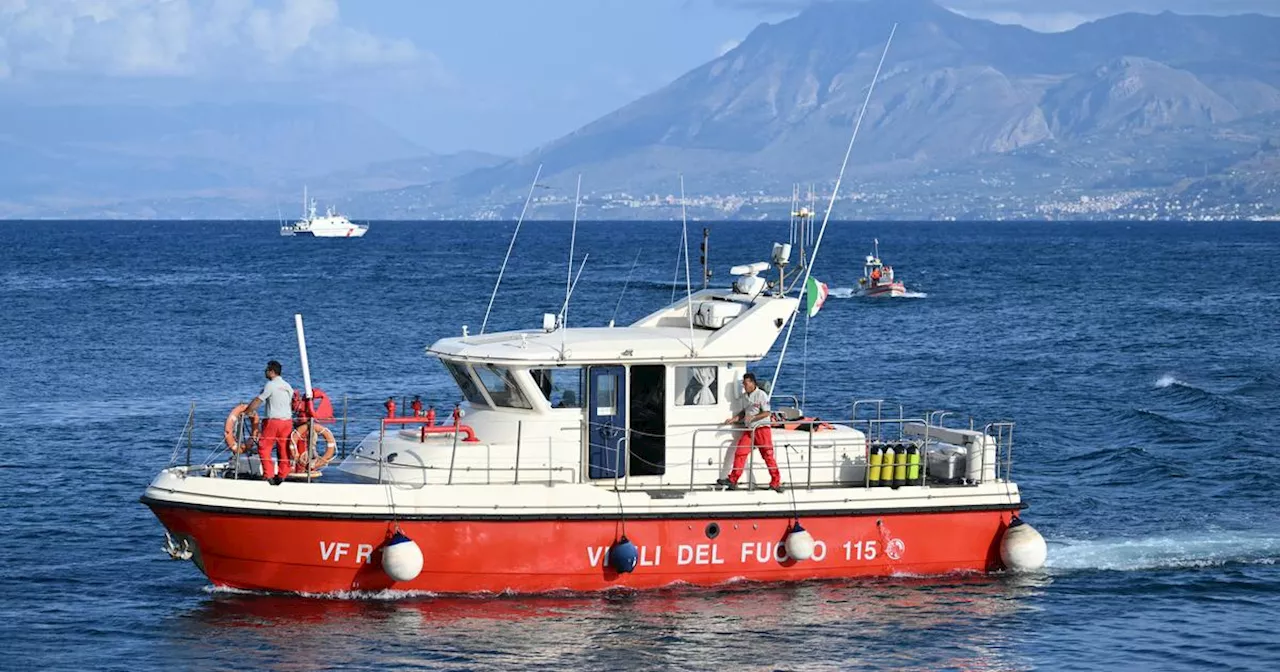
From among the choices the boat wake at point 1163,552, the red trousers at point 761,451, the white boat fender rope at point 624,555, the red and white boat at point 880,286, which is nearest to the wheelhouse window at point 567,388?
the white boat fender rope at point 624,555

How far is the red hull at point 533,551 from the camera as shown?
1969 centimetres

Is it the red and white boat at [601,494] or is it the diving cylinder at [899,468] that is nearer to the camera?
the red and white boat at [601,494]

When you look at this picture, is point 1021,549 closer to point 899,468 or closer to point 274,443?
point 899,468

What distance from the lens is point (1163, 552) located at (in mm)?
23875

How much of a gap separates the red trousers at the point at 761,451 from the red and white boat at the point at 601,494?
0.51ft

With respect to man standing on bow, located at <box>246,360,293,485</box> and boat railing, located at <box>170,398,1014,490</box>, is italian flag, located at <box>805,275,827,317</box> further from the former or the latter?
man standing on bow, located at <box>246,360,293,485</box>

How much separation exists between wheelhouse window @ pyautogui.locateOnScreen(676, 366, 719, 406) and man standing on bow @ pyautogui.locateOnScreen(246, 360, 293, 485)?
14.9 feet

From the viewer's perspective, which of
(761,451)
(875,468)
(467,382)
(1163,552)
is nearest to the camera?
(761,451)

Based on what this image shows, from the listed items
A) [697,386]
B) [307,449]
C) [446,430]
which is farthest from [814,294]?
[307,449]

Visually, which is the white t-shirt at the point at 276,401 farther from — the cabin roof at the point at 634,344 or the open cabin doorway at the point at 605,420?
→ the open cabin doorway at the point at 605,420

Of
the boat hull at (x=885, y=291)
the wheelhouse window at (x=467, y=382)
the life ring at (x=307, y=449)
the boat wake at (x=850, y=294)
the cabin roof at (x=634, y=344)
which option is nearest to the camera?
the life ring at (x=307, y=449)

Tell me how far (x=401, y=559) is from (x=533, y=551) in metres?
1.55

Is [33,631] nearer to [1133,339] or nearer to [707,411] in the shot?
[707,411]

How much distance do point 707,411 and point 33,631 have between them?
7.99m
